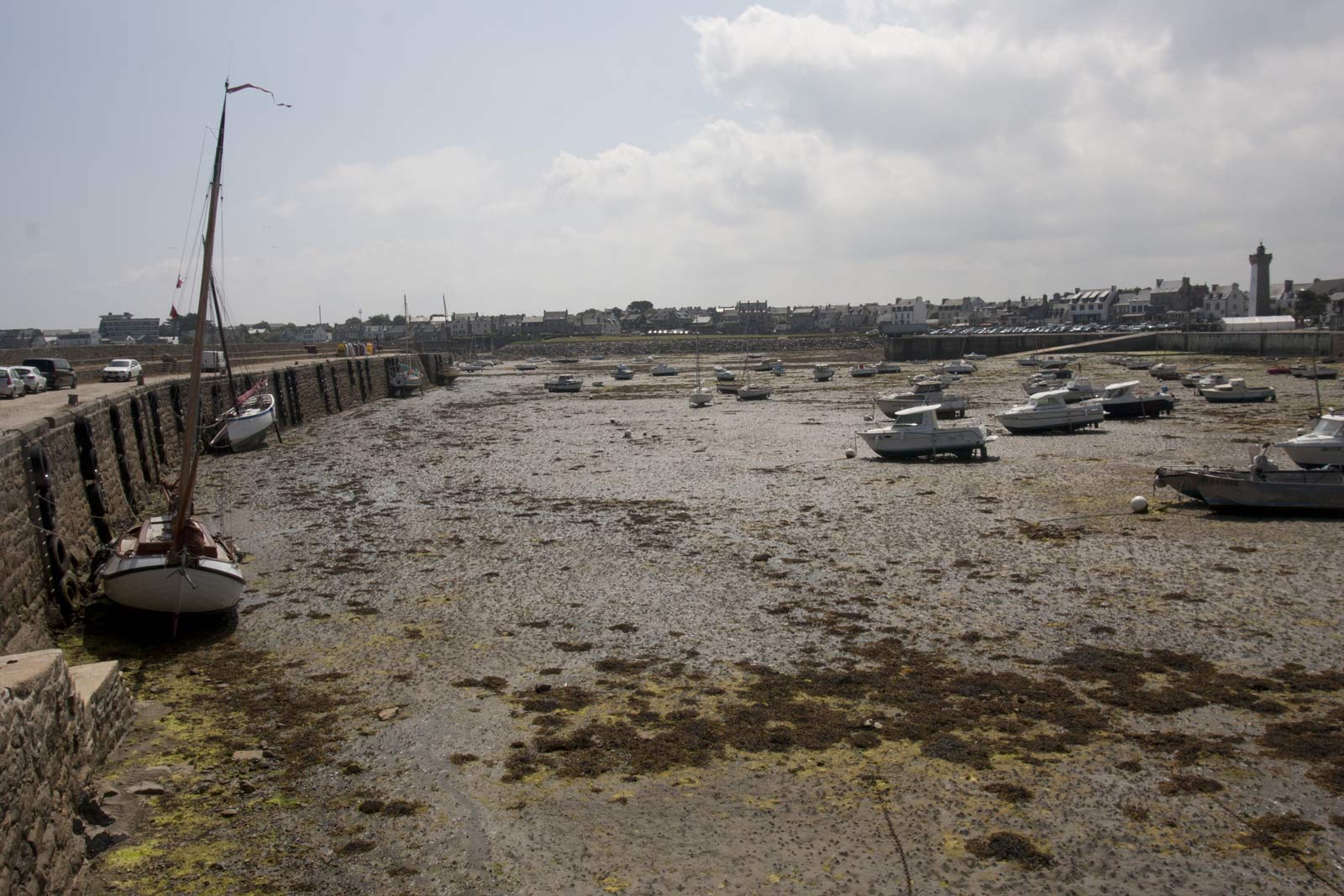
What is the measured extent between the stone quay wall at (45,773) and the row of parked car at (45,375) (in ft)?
80.1

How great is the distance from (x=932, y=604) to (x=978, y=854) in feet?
25.4

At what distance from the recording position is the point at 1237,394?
4694cm

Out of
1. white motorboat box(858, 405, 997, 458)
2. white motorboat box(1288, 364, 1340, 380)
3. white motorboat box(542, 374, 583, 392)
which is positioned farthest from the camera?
white motorboat box(542, 374, 583, 392)

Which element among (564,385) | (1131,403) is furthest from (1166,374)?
(564,385)

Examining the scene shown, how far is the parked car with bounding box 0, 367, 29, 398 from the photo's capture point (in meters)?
29.5

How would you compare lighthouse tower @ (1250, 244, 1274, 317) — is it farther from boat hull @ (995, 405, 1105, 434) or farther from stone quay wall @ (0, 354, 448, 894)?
stone quay wall @ (0, 354, 448, 894)

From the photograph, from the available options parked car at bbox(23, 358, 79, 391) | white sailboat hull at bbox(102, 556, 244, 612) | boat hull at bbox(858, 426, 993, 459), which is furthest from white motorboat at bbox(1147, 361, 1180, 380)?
white sailboat hull at bbox(102, 556, 244, 612)

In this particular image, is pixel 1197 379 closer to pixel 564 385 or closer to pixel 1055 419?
pixel 1055 419

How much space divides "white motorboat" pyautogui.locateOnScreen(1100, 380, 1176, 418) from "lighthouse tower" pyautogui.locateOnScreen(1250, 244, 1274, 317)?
102862mm

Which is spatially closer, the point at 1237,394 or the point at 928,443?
the point at 928,443

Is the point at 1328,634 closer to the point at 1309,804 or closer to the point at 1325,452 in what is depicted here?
the point at 1309,804

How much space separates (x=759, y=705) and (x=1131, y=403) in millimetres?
35485

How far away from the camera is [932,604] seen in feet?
53.3

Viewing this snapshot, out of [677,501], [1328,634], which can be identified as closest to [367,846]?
[1328,634]
